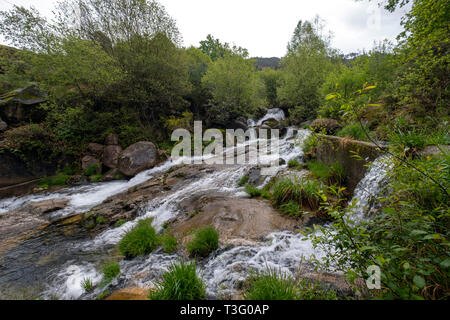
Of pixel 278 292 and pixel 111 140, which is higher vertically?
pixel 111 140

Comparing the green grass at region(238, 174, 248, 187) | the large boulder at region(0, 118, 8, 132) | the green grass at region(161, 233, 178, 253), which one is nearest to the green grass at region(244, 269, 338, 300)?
the green grass at region(161, 233, 178, 253)

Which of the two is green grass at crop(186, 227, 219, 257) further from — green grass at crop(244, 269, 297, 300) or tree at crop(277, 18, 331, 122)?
tree at crop(277, 18, 331, 122)

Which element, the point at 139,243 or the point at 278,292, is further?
the point at 139,243

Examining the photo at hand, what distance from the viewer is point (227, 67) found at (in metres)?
17.1

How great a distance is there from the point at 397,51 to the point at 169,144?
13625mm

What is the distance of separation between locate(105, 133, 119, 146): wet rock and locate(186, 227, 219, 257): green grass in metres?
11.6

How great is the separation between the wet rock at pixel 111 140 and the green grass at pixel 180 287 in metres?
12.3

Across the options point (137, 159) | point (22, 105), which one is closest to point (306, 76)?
point (137, 159)

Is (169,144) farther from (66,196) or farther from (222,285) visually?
(222,285)

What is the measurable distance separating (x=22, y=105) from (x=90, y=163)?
4906 millimetres

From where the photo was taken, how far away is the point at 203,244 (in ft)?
10.1

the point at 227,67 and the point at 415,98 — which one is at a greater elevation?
the point at 227,67

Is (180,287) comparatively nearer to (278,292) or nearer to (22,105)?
(278,292)
